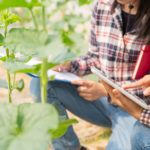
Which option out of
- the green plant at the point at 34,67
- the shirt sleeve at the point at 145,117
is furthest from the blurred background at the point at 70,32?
the shirt sleeve at the point at 145,117

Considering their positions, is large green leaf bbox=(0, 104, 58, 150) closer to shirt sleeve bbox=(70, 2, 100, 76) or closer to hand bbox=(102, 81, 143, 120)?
hand bbox=(102, 81, 143, 120)

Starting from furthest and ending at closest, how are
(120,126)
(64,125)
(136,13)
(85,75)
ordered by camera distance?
(85,75) < (120,126) < (136,13) < (64,125)

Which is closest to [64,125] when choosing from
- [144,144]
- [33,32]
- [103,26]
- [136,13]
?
A: [33,32]

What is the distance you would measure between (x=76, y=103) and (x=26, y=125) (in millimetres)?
974

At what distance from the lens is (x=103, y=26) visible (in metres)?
1.63

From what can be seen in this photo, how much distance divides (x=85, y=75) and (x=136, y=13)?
0.41 metres

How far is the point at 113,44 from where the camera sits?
62.6 inches

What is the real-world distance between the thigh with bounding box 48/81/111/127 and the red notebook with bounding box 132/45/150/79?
0.74ft

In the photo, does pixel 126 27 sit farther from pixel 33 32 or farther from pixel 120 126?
pixel 33 32

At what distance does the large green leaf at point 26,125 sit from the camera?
0.68m

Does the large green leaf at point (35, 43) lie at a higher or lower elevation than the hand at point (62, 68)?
higher

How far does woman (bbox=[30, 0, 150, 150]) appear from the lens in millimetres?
1519

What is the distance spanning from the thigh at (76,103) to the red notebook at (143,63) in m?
0.23

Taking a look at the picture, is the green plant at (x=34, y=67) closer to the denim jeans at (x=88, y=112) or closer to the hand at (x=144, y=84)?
the hand at (x=144, y=84)
